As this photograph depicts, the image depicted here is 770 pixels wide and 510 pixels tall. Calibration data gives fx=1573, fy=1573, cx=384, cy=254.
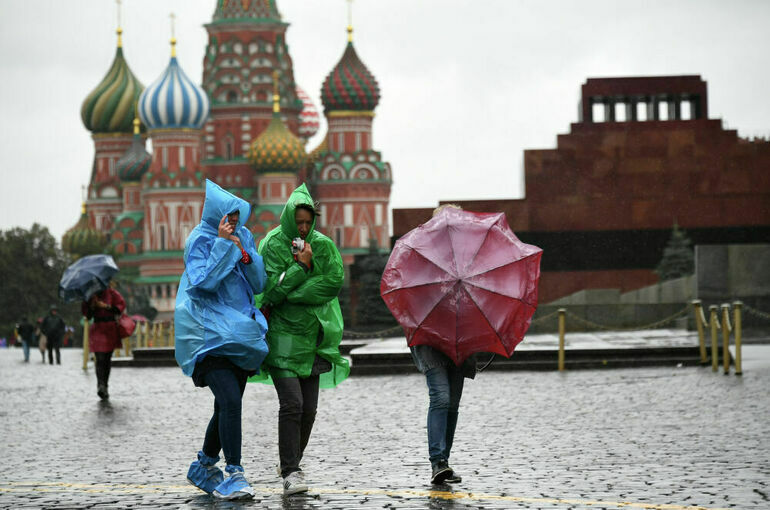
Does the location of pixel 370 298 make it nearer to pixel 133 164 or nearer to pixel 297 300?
pixel 297 300

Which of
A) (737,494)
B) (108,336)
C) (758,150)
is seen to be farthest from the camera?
(758,150)

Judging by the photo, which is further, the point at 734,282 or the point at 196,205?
the point at 196,205

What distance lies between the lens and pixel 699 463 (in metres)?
8.40

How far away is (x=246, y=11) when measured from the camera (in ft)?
284

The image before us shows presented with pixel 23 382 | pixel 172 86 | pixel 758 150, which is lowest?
pixel 23 382

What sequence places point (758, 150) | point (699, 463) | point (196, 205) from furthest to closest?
point (196, 205), point (758, 150), point (699, 463)

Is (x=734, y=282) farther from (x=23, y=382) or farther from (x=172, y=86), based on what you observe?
(x=172, y=86)

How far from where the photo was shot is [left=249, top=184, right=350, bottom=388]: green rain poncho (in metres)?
7.62

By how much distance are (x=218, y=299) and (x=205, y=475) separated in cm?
84

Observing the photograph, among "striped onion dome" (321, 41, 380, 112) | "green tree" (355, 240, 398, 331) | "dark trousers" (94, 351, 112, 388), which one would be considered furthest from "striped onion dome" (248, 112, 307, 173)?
"dark trousers" (94, 351, 112, 388)

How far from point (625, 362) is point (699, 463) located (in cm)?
984

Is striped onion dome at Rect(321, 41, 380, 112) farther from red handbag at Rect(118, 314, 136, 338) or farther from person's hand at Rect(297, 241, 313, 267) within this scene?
person's hand at Rect(297, 241, 313, 267)

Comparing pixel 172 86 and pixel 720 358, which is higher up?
pixel 172 86

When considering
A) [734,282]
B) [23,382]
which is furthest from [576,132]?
[23,382]
